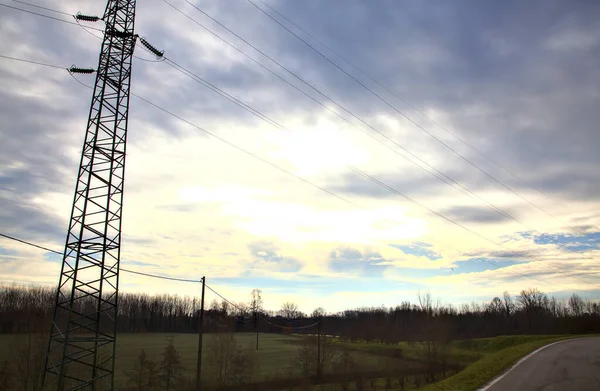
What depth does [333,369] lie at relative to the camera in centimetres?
6550

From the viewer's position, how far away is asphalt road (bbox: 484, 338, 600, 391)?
55.8 ft

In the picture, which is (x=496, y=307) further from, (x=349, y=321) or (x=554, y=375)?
(x=554, y=375)

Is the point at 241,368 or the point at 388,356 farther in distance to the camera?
the point at 388,356

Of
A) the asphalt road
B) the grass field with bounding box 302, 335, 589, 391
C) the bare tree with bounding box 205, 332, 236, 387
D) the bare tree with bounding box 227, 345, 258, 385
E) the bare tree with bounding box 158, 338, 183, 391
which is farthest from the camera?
the bare tree with bounding box 227, 345, 258, 385

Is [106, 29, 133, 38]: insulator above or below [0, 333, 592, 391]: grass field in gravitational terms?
above

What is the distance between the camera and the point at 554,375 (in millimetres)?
20109

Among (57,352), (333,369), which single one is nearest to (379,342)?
(333,369)

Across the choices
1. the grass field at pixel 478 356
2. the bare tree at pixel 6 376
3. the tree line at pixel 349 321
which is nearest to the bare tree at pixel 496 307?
the tree line at pixel 349 321

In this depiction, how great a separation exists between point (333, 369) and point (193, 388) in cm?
2504

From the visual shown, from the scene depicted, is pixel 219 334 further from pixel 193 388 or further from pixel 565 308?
pixel 565 308

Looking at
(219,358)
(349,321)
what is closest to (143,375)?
(219,358)

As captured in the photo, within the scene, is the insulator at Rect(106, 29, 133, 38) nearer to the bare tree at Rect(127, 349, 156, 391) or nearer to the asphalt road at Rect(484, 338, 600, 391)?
the asphalt road at Rect(484, 338, 600, 391)

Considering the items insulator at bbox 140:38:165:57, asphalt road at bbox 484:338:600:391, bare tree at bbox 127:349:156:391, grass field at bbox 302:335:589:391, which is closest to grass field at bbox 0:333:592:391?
grass field at bbox 302:335:589:391

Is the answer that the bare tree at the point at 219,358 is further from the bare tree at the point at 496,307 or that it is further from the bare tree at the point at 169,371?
the bare tree at the point at 496,307
